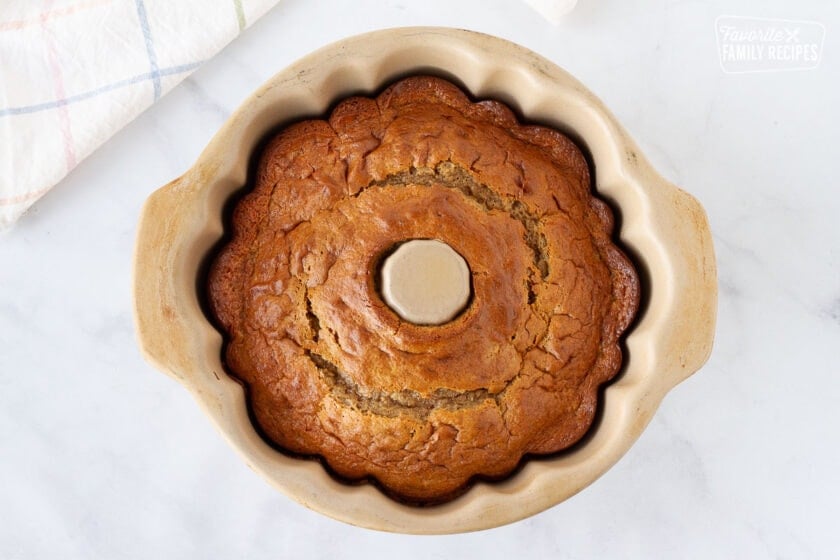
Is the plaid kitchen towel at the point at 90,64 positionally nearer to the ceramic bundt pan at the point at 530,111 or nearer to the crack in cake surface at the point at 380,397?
the ceramic bundt pan at the point at 530,111

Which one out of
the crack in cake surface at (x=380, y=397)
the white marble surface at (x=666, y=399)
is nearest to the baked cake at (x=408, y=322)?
the crack in cake surface at (x=380, y=397)

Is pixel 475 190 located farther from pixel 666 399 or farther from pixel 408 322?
pixel 666 399

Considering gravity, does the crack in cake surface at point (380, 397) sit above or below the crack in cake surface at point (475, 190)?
below

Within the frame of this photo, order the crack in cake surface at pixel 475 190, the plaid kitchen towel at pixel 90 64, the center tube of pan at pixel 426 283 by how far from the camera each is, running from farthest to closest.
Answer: the plaid kitchen towel at pixel 90 64 < the crack in cake surface at pixel 475 190 < the center tube of pan at pixel 426 283

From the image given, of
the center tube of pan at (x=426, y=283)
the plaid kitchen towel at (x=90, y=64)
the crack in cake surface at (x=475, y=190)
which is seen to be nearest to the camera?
the center tube of pan at (x=426, y=283)

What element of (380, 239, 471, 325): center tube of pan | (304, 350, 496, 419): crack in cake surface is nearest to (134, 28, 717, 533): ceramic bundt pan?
(304, 350, 496, 419): crack in cake surface

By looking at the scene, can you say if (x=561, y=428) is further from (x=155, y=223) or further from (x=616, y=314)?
(x=155, y=223)

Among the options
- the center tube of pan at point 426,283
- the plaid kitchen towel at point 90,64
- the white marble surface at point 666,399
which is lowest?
the white marble surface at point 666,399

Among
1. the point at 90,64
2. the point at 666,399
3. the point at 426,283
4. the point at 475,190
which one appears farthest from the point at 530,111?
the point at 90,64
